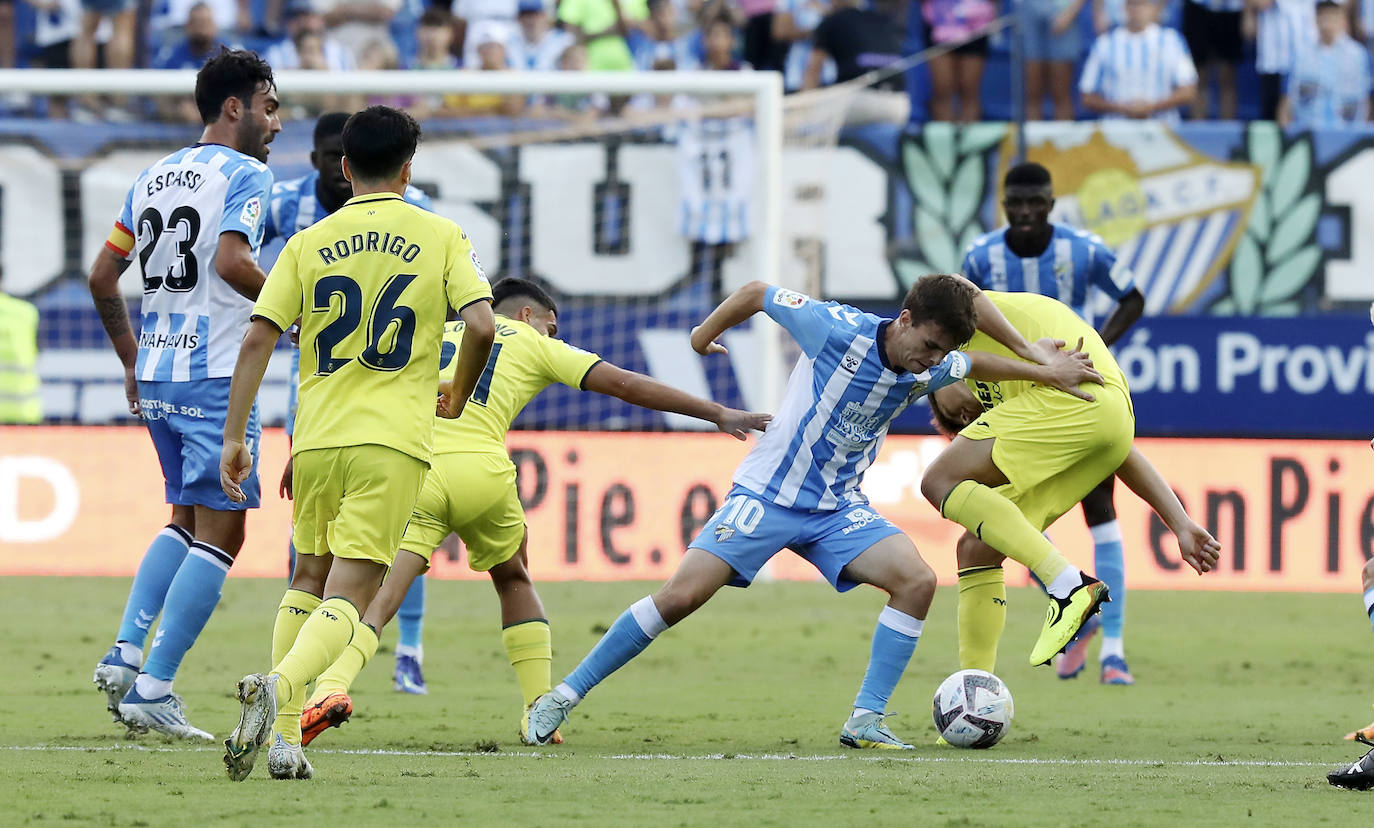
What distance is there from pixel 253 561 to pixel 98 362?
2373mm

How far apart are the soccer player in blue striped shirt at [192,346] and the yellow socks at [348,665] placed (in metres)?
0.82

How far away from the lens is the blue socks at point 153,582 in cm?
643

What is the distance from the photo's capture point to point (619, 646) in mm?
6309

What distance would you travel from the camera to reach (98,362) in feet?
43.7

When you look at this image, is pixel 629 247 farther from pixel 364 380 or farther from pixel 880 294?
pixel 364 380

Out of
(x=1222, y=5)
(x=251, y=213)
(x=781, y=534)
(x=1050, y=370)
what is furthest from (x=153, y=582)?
(x=1222, y=5)

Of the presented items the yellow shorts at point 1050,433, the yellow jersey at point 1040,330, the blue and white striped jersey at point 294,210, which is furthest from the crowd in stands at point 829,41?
the yellow shorts at point 1050,433

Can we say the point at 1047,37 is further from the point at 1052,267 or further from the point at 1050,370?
the point at 1050,370

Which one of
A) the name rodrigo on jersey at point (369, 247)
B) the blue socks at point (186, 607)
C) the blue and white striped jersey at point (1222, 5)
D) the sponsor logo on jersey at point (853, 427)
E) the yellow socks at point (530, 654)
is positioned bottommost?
the yellow socks at point (530, 654)

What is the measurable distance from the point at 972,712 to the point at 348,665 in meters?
2.09

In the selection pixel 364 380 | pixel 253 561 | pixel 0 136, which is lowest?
pixel 253 561

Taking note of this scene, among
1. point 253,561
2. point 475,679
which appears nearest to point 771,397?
point 253,561

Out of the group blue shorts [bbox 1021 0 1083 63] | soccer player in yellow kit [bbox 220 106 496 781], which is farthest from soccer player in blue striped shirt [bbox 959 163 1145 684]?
blue shorts [bbox 1021 0 1083 63]

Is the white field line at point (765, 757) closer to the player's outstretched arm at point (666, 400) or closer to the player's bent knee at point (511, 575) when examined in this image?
the player's bent knee at point (511, 575)
